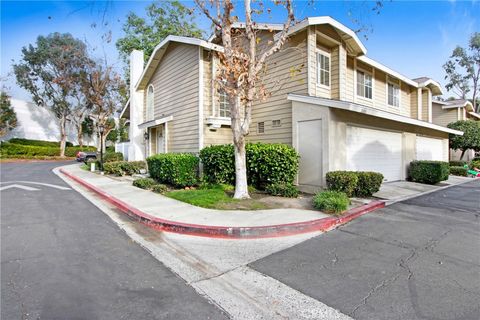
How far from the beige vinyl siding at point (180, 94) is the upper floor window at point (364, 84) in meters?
8.01

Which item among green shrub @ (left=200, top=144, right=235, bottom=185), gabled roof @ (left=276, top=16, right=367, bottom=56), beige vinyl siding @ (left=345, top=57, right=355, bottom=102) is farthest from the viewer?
beige vinyl siding @ (left=345, top=57, right=355, bottom=102)

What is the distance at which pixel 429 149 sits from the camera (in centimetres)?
1559

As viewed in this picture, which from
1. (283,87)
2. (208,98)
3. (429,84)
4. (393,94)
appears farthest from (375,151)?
(429,84)

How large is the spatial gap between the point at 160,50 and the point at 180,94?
10.1 ft

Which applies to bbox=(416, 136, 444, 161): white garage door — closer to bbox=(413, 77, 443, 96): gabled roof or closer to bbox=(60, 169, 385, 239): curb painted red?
bbox=(413, 77, 443, 96): gabled roof

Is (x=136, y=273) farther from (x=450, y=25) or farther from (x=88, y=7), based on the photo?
(x=450, y=25)

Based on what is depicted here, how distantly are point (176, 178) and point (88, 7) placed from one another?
5.94 m

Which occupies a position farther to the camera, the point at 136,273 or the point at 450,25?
the point at 450,25

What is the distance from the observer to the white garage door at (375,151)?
10102 mm

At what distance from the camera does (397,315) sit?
2.64 meters

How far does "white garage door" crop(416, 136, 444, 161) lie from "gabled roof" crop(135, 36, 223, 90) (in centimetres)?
1200

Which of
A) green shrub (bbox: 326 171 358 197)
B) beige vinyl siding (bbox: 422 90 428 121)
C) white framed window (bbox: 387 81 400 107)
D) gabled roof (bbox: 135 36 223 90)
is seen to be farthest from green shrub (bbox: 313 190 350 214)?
beige vinyl siding (bbox: 422 90 428 121)

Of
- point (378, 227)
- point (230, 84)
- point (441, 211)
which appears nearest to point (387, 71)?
point (441, 211)

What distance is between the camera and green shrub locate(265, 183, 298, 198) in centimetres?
823
